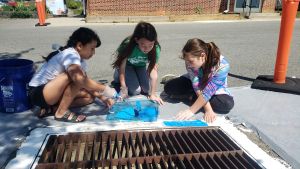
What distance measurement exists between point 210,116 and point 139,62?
121cm

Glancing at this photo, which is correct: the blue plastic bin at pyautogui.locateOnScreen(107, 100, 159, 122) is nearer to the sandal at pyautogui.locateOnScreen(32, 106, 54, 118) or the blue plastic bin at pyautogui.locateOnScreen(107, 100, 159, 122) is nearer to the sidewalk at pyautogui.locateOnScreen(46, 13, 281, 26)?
the sandal at pyautogui.locateOnScreen(32, 106, 54, 118)

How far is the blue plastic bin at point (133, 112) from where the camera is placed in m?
3.35

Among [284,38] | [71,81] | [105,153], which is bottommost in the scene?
[105,153]

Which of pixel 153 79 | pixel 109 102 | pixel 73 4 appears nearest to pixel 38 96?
pixel 109 102

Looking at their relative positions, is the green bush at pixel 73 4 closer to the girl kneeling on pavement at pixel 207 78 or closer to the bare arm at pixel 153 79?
the bare arm at pixel 153 79

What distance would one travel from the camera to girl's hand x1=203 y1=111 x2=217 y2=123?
3325mm

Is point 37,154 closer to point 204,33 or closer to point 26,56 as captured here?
point 26,56

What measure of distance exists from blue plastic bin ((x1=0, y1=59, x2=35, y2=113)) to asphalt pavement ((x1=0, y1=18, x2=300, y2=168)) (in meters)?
0.09

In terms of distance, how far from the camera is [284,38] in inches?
163

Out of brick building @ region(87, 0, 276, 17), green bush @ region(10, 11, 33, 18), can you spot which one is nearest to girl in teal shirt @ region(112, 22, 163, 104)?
brick building @ region(87, 0, 276, 17)

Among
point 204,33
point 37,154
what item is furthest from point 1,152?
point 204,33

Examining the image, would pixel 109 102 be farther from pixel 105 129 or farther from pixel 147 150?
pixel 147 150

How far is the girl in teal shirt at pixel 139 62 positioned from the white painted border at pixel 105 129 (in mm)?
713

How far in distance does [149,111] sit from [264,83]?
1777 mm
